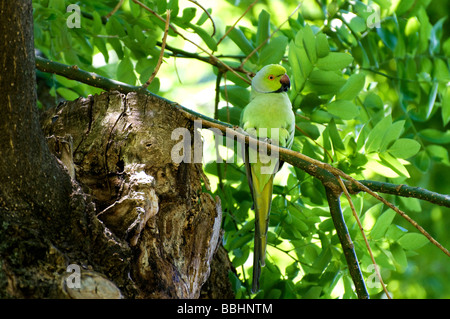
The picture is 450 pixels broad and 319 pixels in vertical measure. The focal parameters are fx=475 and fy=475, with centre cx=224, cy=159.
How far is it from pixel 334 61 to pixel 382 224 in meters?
0.74

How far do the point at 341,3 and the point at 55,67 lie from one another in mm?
1565

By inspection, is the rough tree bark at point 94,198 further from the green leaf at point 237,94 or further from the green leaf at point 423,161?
the green leaf at point 423,161

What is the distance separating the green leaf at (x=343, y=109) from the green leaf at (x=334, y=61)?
15 cm

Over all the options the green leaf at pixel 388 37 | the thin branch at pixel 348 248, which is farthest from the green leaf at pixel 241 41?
the thin branch at pixel 348 248

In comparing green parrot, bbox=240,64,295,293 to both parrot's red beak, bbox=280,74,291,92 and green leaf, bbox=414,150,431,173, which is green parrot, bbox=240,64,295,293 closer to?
parrot's red beak, bbox=280,74,291,92

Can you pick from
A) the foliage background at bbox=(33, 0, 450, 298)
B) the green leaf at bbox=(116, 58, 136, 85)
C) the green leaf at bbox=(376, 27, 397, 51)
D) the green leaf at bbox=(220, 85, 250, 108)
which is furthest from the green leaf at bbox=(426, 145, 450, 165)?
the green leaf at bbox=(116, 58, 136, 85)

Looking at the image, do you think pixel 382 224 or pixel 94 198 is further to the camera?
pixel 382 224

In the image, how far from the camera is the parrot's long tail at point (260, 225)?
212 cm

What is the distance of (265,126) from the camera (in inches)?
89.1

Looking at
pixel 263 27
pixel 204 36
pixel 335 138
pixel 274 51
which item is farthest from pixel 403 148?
pixel 204 36

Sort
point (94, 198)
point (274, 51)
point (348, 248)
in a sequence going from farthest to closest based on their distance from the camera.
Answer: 1. point (274, 51)
2. point (348, 248)
3. point (94, 198)

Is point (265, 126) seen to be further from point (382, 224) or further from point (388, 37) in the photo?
point (388, 37)

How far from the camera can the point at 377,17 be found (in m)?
2.64
